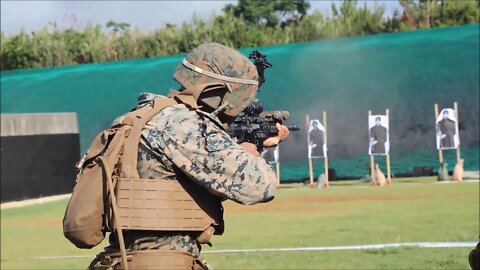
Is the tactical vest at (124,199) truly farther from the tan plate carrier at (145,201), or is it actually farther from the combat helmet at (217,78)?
the combat helmet at (217,78)

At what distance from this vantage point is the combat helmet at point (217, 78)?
3336 millimetres

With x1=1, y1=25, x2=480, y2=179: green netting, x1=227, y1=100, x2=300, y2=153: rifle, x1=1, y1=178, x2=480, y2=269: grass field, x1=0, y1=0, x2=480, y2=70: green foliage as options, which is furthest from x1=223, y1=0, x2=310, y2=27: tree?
x1=227, y1=100, x2=300, y2=153: rifle

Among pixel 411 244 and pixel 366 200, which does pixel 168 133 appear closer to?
pixel 411 244

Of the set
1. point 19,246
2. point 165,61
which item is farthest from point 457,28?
point 19,246

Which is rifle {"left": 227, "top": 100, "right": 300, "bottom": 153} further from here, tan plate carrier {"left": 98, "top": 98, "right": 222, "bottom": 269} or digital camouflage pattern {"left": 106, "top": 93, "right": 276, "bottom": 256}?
tan plate carrier {"left": 98, "top": 98, "right": 222, "bottom": 269}

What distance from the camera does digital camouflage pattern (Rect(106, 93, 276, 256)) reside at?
316 cm

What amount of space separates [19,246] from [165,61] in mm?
12817

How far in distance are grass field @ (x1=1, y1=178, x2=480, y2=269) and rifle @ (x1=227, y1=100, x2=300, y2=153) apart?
434cm

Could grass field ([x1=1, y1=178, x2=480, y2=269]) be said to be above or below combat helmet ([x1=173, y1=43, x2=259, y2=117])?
below

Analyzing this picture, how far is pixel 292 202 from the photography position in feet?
51.2

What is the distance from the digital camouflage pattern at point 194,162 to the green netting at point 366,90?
55.1ft

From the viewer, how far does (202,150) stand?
316 centimetres

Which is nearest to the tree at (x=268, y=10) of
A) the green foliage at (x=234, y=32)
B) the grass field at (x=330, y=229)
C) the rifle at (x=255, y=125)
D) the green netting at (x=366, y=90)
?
the green foliage at (x=234, y=32)

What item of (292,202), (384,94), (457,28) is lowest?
(292,202)
